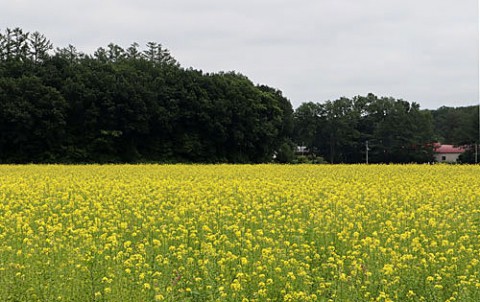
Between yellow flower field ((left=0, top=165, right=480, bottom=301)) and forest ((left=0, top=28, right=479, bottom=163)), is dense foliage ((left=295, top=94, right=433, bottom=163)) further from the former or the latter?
yellow flower field ((left=0, top=165, right=480, bottom=301))

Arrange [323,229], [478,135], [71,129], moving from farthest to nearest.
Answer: [478,135], [71,129], [323,229]

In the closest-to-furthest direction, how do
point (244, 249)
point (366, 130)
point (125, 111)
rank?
point (244, 249), point (125, 111), point (366, 130)

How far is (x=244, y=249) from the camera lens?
7988 mm

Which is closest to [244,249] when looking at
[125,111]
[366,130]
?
[125,111]

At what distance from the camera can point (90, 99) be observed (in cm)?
4834

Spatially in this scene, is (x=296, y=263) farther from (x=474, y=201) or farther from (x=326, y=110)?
(x=326, y=110)

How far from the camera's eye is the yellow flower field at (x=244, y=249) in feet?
21.6

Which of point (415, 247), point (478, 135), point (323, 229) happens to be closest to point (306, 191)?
point (323, 229)

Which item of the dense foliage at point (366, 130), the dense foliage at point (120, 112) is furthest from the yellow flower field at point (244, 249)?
the dense foliage at point (366, 130)

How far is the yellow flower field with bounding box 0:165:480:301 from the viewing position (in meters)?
6.57

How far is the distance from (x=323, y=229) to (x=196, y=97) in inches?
1795

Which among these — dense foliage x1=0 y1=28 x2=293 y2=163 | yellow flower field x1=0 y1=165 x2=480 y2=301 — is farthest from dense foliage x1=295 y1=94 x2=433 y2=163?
yellow flower field x1=0 y1=165 x2=480 y2=301

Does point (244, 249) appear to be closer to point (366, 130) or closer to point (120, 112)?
point (120, 112)

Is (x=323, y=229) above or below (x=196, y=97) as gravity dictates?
below
